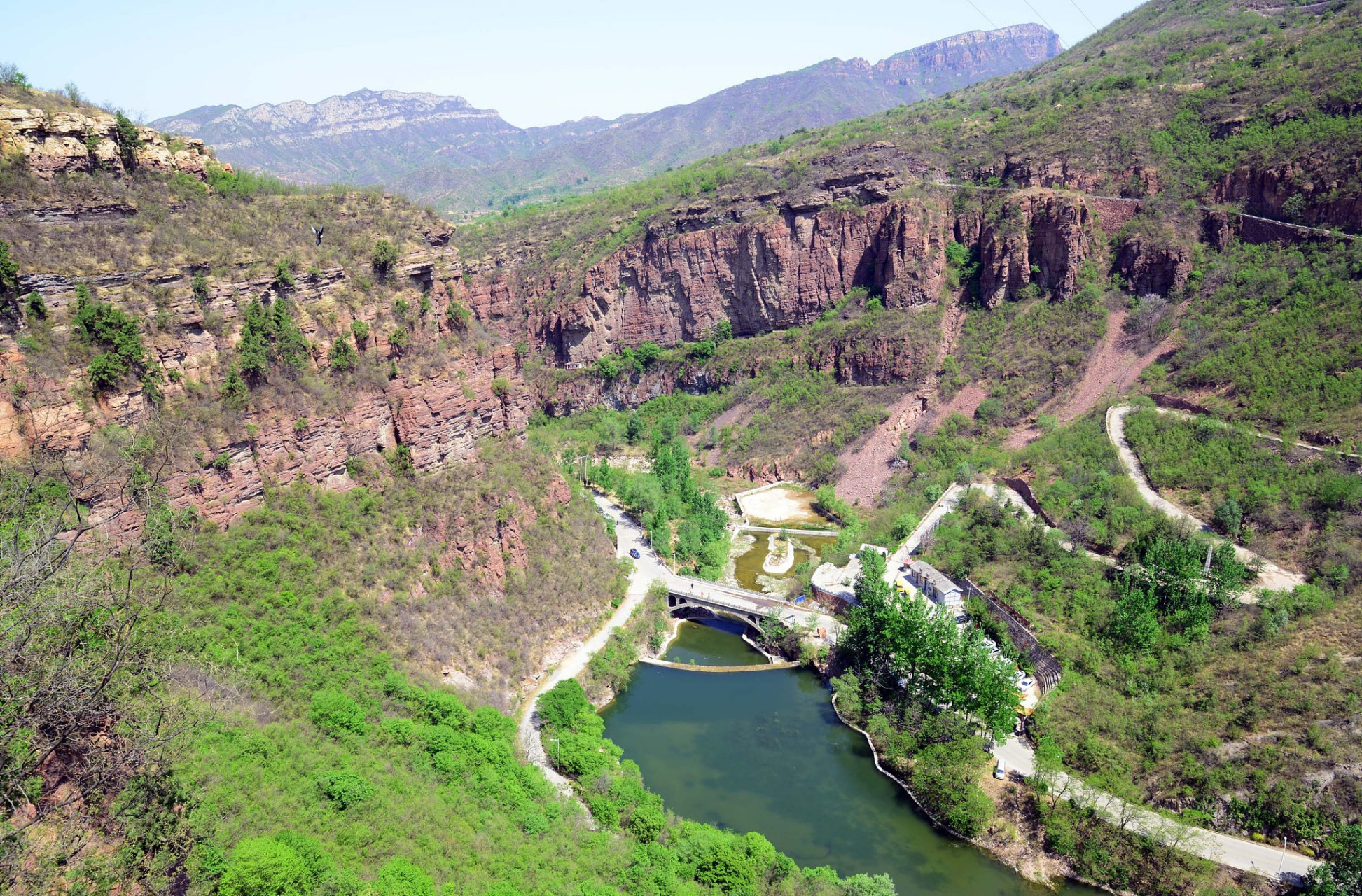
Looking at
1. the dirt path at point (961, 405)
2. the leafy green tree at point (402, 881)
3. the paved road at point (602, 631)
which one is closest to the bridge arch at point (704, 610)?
the paved road at point (602, 631)

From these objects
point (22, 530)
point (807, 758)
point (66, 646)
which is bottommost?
point (807, 758)

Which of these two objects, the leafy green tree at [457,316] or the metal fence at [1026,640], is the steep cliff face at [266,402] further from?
the metal fence at [1026,640]

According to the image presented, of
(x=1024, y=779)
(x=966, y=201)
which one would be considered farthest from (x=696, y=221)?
(x=1024, y=779)

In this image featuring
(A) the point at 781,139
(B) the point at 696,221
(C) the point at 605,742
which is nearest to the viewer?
(C) the point at 605,742

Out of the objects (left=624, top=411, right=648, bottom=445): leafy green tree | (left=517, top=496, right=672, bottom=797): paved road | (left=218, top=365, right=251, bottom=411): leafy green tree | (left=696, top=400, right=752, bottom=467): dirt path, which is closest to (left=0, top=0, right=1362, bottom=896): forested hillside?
(left=218, top=365, right=251, bottom=411): leafy green tree

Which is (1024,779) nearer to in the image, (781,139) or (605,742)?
(605,742)

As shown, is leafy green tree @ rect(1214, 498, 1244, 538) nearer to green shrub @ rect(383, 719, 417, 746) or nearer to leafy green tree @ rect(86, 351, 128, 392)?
green shrub @ rect(383, 719, 417, 746)

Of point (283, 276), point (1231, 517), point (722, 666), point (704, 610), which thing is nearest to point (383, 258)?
point (283, 276)
